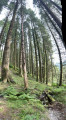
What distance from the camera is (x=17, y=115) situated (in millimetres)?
A: 3256

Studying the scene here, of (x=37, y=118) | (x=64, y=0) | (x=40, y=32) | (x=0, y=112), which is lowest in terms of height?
(x=37, y=118)

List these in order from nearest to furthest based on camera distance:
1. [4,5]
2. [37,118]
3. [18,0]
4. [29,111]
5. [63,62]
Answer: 1. [37,118]
2. [29,111]
3. [18,0]
4. [4,5]
5. [63,62]

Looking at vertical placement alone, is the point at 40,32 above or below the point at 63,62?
above

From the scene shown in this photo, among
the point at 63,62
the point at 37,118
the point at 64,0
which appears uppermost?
the point at 64,0

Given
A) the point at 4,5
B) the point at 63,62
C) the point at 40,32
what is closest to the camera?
the point at 4,5

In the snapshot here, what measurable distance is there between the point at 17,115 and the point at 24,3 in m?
11.7

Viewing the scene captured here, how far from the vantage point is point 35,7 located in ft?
40.9

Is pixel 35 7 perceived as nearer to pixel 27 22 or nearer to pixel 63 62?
pixel 27 22

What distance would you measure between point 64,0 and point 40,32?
14851mm

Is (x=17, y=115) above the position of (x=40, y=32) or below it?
below

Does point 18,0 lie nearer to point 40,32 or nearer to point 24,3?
point 24,3

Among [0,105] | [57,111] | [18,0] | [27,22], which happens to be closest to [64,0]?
[0,105]

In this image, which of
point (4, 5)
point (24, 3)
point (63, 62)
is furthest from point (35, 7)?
point (63, 62)

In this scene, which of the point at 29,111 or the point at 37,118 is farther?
the point at 29,111
